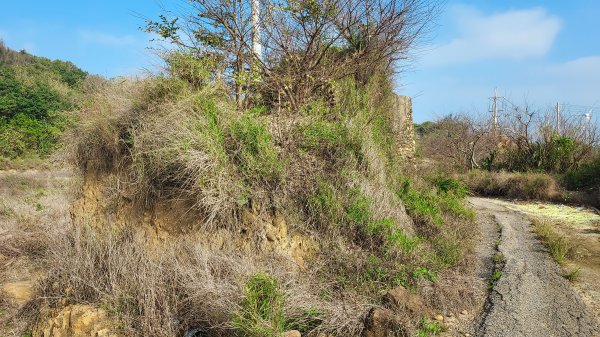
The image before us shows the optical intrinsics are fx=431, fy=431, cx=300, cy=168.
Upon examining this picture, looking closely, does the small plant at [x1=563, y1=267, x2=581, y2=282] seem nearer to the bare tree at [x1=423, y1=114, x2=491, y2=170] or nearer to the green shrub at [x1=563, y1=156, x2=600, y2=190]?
the green shrub at [x1=563, y1=156, x2=600, y2=190]

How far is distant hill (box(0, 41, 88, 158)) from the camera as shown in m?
24.7

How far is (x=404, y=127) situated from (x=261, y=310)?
23.9ft

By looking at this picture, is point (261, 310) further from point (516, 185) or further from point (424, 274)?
point (516, 185)

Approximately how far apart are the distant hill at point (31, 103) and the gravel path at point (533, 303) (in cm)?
1521

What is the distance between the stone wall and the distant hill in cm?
1232

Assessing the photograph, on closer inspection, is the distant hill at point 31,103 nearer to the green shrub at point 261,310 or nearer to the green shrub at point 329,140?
the green shrub at point 329,140

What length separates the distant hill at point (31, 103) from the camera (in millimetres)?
24667

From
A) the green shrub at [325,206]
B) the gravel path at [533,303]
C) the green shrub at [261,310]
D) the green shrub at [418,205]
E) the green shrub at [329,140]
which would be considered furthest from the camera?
the green shrub at [418,205]

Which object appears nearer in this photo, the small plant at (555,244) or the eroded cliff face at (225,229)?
the eroded cliff face at (225,229)

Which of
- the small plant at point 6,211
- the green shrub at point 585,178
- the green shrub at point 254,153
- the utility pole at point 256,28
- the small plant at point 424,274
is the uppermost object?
the utility pole at point 256,28

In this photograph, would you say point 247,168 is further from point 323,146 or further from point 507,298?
point 507,298

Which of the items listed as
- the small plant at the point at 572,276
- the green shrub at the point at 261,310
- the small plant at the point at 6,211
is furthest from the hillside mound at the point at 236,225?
the small plant at the point at 6,211

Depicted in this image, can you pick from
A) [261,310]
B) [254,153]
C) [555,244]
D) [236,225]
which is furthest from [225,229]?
[555,244]

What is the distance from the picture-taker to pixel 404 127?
10.3 m
